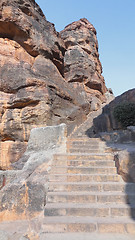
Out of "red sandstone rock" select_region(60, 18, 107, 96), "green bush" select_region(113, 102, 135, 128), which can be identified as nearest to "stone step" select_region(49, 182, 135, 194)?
"green bush" select_region(113, 102, 135, 128)

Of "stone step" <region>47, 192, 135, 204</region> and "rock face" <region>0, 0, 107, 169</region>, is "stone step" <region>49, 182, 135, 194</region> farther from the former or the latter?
"rock face" <region>0, 0, 107, 169</region>

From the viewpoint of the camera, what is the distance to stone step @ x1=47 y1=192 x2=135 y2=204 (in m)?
2.56

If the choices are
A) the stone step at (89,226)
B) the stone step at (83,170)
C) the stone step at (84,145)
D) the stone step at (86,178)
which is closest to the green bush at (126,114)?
the stone step at (84,145)

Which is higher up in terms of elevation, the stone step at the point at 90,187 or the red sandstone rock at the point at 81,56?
the red sandstone rock at the point at 81,56

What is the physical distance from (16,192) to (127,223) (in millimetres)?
2016

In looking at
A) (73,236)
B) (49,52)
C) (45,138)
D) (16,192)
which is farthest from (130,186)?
(49,52)

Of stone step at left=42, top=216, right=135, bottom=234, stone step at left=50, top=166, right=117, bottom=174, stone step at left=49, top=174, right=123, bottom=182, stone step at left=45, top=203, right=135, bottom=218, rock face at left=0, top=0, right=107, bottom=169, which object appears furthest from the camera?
rock face at left=0, top=0, right=107, bottom=169

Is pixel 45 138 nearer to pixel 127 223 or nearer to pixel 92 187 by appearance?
pixel 92 187

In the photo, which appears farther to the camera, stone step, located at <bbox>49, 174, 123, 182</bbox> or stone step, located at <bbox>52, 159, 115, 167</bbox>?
stone step, located at <bbox>52, 159, 115, 167</bbox>

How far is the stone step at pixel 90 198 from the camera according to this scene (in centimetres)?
256

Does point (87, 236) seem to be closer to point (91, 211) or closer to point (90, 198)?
point (91, 211)

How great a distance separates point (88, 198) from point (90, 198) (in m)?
0.04

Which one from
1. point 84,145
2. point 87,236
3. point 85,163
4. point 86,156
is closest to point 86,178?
point 85,163

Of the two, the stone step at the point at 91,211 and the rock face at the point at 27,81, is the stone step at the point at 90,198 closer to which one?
the stone step at the point at 91,211
